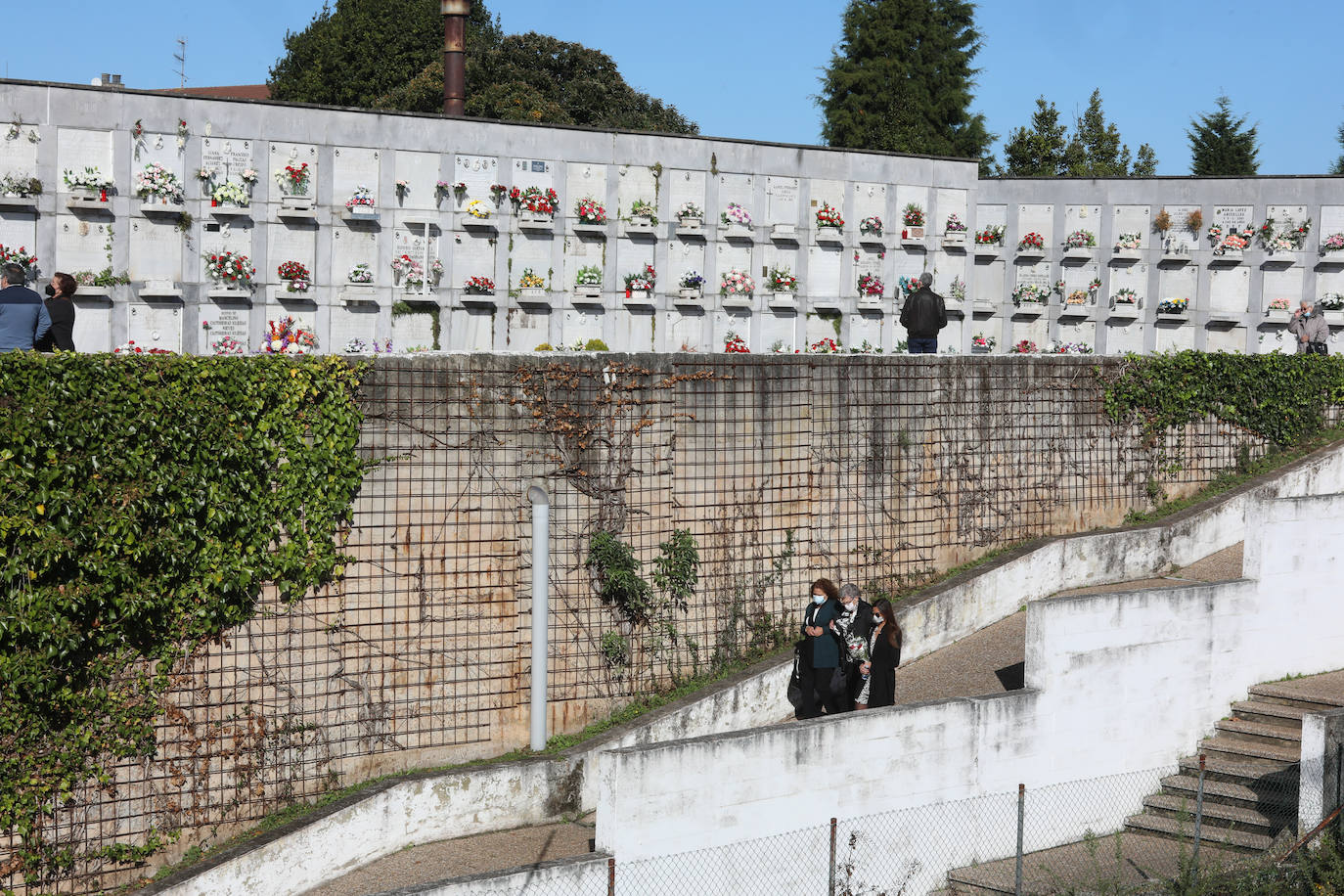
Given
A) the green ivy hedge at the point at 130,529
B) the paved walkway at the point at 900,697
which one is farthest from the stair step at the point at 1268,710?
the green ivy hedge at the point at 130,529

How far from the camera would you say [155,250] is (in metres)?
15.9

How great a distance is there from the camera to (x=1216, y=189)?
68.3 ft

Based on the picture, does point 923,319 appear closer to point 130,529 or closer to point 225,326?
point 225,326

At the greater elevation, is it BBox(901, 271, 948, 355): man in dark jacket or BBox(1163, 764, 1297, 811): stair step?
BBox(901, 271, 948, 355): man in dark jacket

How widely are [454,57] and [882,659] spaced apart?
1312cm

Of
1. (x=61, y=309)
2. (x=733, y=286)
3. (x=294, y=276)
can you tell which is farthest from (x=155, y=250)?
(x=733, y=286)

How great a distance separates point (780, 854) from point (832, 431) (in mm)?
5206

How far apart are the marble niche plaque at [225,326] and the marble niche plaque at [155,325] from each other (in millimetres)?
290

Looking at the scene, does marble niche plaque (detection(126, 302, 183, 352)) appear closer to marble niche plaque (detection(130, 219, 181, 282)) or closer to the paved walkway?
marble niche plaque (detection(130, 219, 181, 282))

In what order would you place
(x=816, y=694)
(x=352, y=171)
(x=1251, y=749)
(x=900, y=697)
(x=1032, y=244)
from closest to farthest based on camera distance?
(x=816, y=694), (x=1251, y=749), (x=900, y=697), (x=352, y=171), (x=1032, y=244)

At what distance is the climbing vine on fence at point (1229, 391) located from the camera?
16.8 metres

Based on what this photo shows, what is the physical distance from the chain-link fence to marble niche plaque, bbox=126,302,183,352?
844cm

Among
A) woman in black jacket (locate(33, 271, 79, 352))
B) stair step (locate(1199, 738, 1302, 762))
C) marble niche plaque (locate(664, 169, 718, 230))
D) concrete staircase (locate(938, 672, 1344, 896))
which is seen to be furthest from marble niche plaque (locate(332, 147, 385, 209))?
stair step (locate(1199, 738, 1302, 762))

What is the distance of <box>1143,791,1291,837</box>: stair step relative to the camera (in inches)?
468
